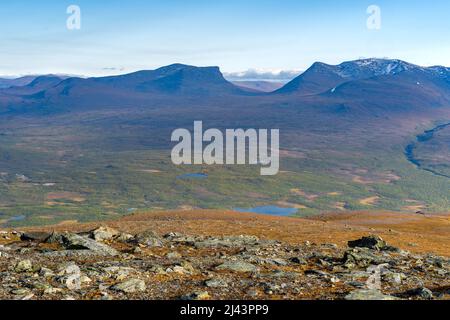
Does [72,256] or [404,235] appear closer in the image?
[72,256]

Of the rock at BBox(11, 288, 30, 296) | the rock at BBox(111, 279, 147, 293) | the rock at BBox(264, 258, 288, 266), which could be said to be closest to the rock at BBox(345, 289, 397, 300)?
the rock at BBox(264, 258, 288, 266)

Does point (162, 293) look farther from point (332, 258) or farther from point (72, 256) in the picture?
point (332, 258)

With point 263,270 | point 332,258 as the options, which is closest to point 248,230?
point 332,258

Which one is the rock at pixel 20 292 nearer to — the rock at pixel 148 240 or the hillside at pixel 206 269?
the hillside at pixel 206 269

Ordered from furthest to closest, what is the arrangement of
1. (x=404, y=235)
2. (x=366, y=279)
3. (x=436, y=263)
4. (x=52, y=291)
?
(x=404, y=235) → (x=436, y=263) → (x=366, y=279) → (x=52, y=291)

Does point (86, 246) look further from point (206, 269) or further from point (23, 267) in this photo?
point (206, 269)

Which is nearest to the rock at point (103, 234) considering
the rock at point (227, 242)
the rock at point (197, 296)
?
the rock at point (227, 242)
